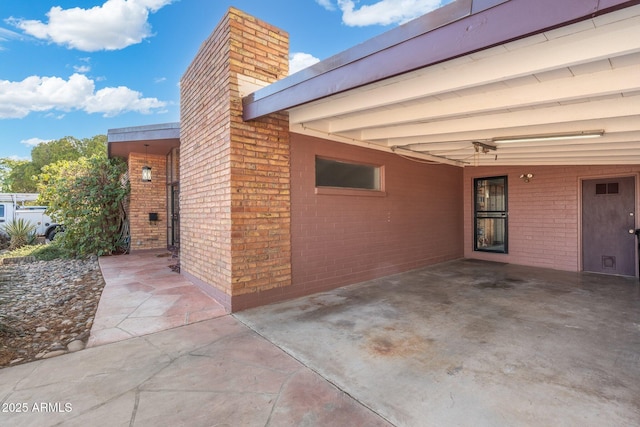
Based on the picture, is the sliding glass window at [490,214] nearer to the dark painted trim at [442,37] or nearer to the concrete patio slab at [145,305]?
the dark painted trim at [442,37]

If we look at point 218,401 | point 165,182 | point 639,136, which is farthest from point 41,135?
point 639,136

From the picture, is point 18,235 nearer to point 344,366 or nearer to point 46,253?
point 46,253

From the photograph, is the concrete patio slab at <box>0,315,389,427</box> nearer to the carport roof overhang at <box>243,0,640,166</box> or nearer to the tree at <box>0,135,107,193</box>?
the carport roof overhang at <box>243,0,640,166</box>

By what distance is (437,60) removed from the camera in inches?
82.0

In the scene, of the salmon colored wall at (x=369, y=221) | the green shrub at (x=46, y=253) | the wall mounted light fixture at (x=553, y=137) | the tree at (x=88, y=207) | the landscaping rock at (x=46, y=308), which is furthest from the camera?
the tree at (x=88, y=207)

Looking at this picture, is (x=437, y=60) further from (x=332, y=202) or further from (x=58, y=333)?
(x=58, y=333)

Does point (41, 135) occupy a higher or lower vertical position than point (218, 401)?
higher

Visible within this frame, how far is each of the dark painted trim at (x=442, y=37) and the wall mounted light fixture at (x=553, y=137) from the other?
10.4 feet

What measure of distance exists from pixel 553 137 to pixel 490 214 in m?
4.37

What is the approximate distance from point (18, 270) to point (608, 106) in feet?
34.4

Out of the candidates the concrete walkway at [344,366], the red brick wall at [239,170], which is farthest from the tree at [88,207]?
the red brick wall at [239,170]

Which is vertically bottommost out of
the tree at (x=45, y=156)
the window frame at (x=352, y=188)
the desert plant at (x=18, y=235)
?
the desert plant at (x=18, y=235)

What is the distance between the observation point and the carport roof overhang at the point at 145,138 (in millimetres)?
7254

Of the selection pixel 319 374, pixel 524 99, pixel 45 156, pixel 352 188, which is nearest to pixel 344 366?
pixel 319 374
